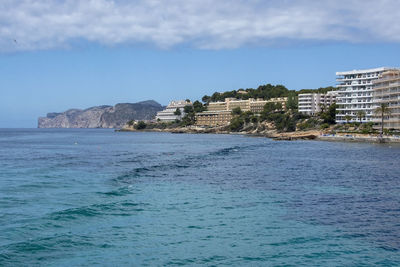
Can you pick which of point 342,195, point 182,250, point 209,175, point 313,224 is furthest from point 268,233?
point 209,175

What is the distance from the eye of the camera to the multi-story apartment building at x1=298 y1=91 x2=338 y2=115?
6339 inches

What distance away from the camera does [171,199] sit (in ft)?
85.5

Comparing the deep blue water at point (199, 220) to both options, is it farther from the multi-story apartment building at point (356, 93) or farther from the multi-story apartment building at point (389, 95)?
the multi-story apartment building at point (356, 93)

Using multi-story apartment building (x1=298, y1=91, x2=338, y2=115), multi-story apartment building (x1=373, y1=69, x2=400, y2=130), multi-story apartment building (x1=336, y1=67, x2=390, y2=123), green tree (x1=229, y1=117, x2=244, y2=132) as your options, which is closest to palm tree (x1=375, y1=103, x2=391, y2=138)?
multi-story apartment building (x1=373, y1=69, x2=400, y2=130)

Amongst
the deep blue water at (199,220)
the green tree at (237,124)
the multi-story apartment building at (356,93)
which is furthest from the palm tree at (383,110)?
the green tree at (237,124)

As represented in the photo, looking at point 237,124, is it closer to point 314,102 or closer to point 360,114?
point 314,102

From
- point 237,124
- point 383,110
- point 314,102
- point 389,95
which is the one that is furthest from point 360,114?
point 237,124

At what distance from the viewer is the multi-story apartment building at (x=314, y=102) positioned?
16100 cm

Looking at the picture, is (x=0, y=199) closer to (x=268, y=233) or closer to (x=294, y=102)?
(x=268, y=233)

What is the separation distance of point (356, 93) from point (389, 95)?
66.1 feet

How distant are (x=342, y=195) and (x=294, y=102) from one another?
151 meters

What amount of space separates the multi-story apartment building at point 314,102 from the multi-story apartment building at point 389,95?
44.6 metres

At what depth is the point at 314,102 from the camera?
531ft

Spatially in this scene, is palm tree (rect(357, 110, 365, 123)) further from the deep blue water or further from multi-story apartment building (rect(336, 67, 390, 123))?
the deep blue water
